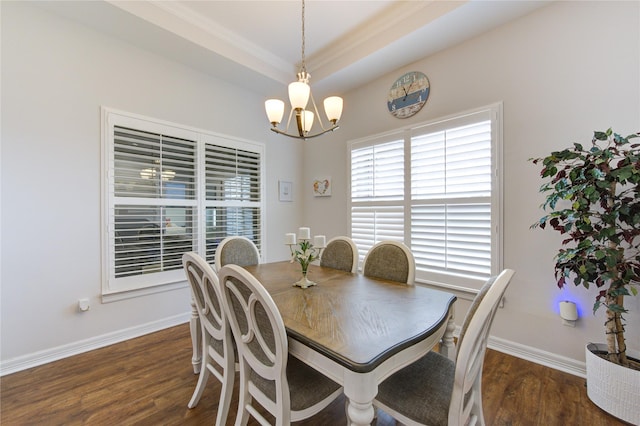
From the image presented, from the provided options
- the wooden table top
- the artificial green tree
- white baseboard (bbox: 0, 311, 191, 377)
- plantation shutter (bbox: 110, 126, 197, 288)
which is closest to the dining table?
the wooden table top

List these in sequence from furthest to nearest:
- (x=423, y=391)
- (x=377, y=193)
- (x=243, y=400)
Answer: (x=377, y=193) < (x=243, y=400) < (x=423, y=391)

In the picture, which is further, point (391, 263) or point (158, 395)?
point (391, 263)

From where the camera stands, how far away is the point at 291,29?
2781 millimetres

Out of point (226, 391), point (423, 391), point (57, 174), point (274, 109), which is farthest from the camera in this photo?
point (57, 174)

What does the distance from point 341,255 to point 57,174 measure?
258cm

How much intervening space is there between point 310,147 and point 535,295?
130 inches

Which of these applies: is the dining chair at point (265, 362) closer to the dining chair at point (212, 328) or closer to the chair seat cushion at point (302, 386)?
the chair seat cushion at point (302, 386)

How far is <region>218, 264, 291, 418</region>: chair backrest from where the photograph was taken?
106 cm

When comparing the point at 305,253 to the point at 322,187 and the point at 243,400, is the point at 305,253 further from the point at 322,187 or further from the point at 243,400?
the point at 322,187

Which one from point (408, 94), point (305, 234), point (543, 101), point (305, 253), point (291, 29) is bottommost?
point (305, 253)

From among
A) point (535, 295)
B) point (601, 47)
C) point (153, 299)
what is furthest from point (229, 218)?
point (601, 47)

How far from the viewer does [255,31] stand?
2.83 meters

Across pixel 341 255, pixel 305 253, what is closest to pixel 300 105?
pixel 305 253

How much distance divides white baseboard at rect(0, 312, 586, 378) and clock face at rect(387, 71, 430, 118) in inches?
97.5
